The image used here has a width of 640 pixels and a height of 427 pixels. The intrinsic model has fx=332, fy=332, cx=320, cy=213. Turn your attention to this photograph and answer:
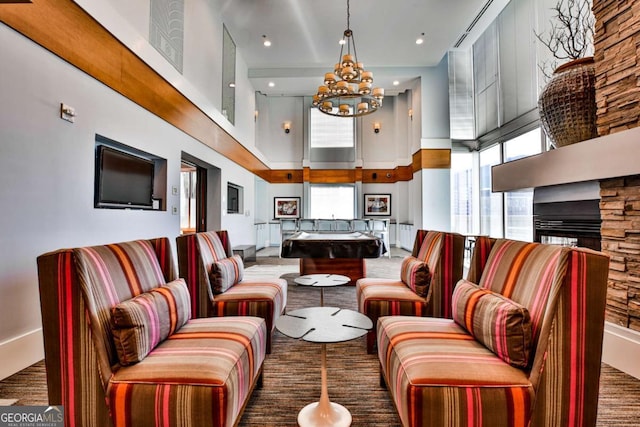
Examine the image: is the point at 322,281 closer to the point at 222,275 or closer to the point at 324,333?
the point at 222,275

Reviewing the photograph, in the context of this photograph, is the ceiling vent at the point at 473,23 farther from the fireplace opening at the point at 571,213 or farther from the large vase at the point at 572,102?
the fireplace opening at the point at 571,213

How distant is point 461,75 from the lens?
7.89 metres

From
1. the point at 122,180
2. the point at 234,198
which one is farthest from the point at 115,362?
the point at 234,198

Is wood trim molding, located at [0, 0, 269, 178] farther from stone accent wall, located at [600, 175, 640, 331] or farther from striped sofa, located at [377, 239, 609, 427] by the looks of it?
stone accent wall, located at [600, 175, 640, 331]

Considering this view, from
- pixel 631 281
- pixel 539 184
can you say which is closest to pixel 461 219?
pixel 539 184

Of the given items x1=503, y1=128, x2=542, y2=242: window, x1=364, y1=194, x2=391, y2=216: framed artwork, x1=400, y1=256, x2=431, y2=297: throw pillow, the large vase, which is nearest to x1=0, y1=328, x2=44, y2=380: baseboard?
x1=400, y1=256, x2=431, y2=297: throw pillow

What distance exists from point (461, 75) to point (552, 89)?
19.8 ft

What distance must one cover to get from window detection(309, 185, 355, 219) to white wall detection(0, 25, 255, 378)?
8182 mm

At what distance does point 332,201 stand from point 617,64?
9.30 m

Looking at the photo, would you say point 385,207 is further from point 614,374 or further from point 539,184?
point 614,374

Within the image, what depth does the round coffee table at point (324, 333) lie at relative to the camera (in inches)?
60.3

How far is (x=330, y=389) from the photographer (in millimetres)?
2008

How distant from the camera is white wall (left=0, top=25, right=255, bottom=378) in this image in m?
2.16

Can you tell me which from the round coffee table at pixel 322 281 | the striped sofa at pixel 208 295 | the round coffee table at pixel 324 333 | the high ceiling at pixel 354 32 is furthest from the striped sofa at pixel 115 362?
the high ceiling at pixel 354 32
